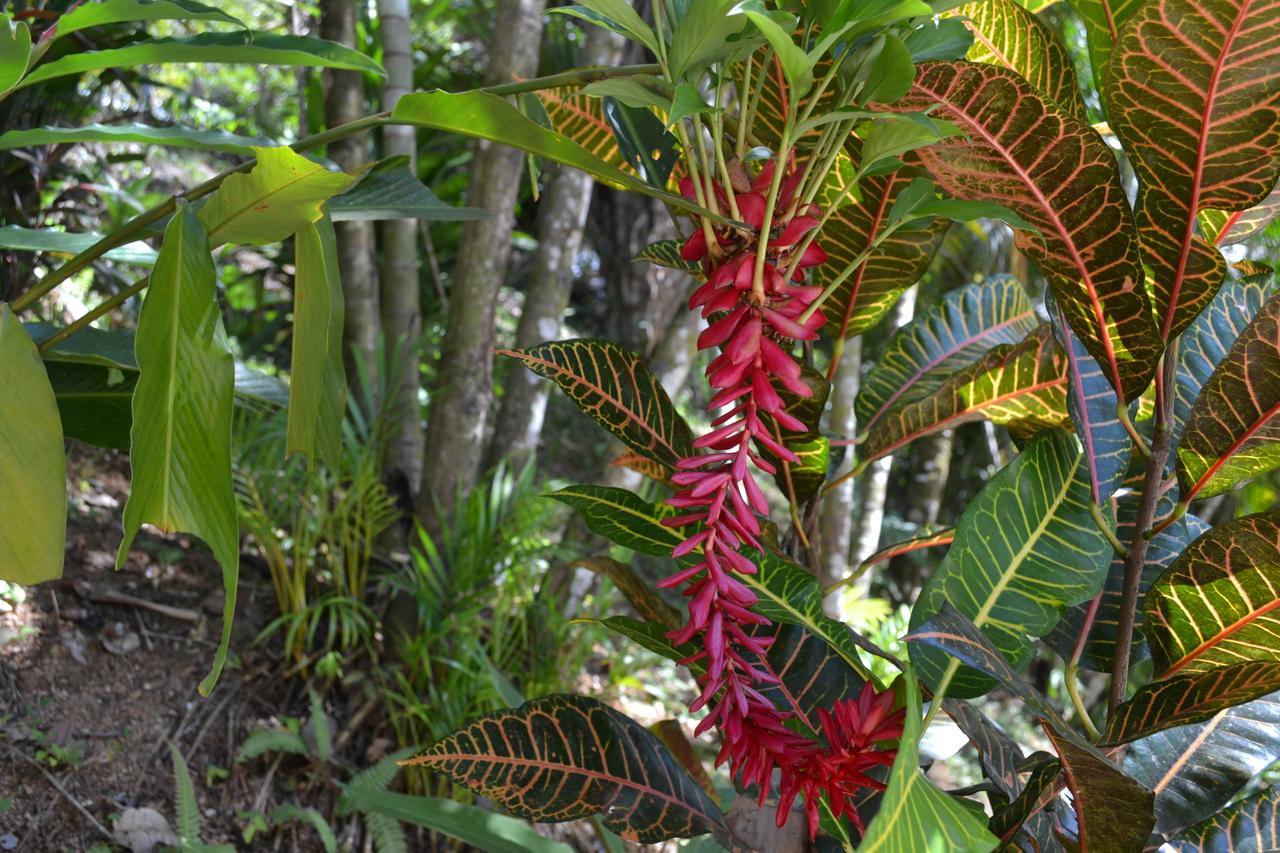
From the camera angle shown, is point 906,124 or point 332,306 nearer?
point 906,124

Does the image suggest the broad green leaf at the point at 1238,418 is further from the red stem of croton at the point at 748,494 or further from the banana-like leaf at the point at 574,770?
the banana-like leaf at the point at 574,770

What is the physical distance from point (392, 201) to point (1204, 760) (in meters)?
0.81

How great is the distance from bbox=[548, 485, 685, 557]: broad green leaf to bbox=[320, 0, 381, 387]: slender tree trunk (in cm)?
179

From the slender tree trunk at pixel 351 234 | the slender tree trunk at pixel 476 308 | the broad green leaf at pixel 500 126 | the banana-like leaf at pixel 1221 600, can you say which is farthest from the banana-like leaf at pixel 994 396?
the slender tree trunk at pixel 351 234

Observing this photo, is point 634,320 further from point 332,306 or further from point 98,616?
point 332,306

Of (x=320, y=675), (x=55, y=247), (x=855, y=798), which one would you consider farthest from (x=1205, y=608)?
(x=320, y=675)

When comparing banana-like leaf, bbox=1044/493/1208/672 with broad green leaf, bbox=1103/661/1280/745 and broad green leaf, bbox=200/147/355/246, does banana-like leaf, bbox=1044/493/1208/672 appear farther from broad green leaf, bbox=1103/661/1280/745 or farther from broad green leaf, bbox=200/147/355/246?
broad green leaf, bbox=200/147/355/246

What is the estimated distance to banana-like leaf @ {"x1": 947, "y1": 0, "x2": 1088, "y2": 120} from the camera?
67 cm

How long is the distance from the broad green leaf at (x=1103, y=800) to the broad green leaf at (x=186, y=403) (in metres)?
0.51

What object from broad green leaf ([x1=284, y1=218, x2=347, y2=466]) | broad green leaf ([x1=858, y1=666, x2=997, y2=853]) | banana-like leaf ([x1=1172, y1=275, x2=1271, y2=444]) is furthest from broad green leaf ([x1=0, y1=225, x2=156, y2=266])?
banana-like leaf ([x1=1172, y1=275, x2=1271, y2=444])

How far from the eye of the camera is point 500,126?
0.59 m

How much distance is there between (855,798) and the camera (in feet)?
2.31

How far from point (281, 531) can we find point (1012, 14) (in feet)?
7.16

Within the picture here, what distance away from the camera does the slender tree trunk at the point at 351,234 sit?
94.4 inches
